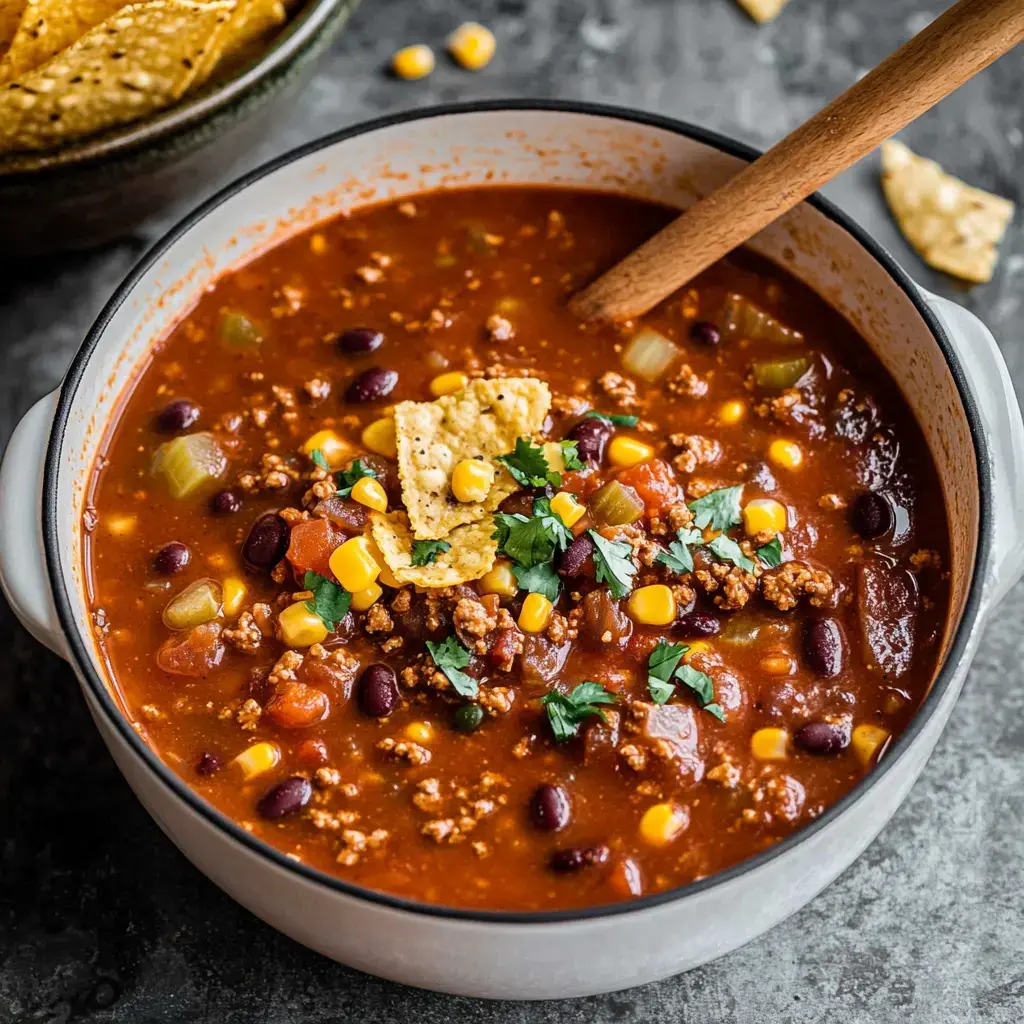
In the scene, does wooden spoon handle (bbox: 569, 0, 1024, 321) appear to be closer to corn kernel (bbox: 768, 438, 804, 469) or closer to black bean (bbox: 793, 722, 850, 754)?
corn kernel (bbox: 768, 438, 804, 469)

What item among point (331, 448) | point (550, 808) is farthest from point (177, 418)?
point (550, 808)

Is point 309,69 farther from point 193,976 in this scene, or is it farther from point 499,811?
point 193,976

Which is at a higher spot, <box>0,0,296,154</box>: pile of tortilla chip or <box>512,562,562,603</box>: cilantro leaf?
<box>0,0,296,154</box>: pile of tortilla chip

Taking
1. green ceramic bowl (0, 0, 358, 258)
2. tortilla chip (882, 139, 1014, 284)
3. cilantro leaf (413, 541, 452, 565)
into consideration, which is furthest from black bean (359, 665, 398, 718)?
tortilla chip (882, 139, 1014, 284)

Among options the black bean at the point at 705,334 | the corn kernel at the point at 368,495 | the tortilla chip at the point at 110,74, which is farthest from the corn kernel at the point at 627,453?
the tortilla chip at the point at 110,74

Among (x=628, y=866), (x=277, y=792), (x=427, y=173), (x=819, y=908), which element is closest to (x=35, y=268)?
(x=427, y=173)

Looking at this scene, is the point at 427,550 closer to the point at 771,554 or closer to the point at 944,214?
the point at 771,554

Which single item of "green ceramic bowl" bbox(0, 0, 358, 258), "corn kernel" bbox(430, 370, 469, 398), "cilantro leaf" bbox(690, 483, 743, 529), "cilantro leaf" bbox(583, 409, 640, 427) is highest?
"green ceramic bowl" bbox(0, 0, 358, 258)

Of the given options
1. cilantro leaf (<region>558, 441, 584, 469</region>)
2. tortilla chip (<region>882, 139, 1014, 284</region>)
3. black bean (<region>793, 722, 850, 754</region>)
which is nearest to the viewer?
black bean (<region>793, 722, 850, 754</region>)
